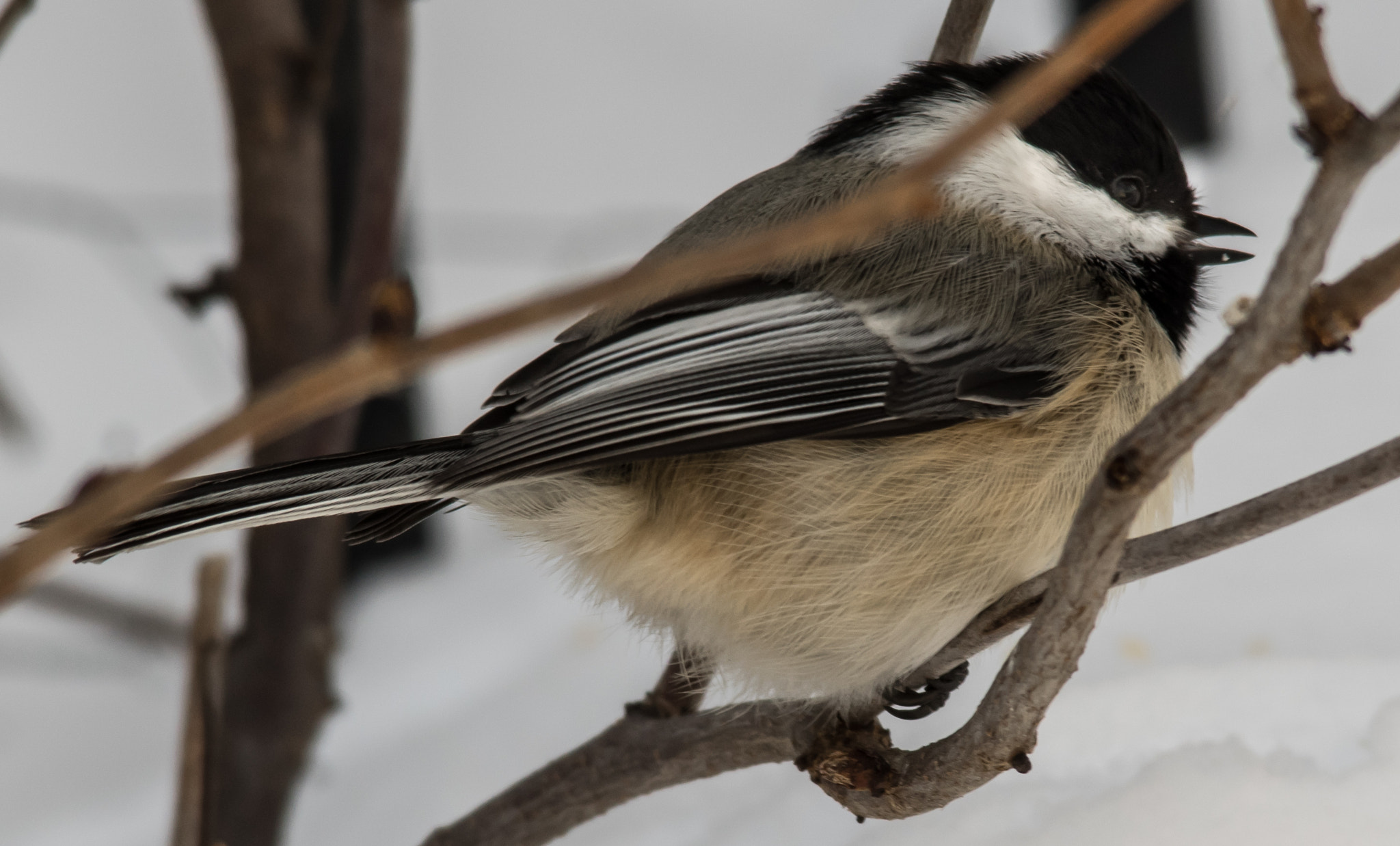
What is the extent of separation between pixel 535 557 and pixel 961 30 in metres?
0.54

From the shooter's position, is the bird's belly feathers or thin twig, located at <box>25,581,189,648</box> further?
thin twig, located at <box>25,581,189,648</box>

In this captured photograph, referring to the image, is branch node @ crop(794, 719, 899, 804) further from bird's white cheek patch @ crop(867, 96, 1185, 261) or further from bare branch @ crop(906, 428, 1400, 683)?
bird's white cheek patch @ crop(867, 96, 1185, 261)

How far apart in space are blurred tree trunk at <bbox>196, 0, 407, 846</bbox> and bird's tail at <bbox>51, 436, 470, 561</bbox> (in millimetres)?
447

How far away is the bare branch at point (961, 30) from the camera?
1.02 meters

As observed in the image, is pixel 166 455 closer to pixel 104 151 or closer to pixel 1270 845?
pixel 1270 845

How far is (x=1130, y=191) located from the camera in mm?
994

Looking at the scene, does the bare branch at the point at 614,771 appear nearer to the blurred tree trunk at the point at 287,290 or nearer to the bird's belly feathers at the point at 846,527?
the bird's belly feathers at the point at 846,527

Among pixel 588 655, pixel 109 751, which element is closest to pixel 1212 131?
pixel 588 655

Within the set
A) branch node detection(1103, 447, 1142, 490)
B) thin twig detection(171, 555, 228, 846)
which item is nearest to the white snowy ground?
thin twig detection(171, 555, 228, 846)

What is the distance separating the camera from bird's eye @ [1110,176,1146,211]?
99 centimetres

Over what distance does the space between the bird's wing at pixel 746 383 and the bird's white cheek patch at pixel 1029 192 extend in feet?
0.52

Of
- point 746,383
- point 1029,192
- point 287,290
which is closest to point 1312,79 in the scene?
point 746,383

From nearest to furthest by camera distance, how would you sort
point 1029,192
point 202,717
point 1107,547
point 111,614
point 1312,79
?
point 1312,79 → point 1107,547 → point 202,717 → point 1029,192 → point 111,614

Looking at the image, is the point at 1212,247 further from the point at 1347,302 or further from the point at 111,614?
the point at 111,614
